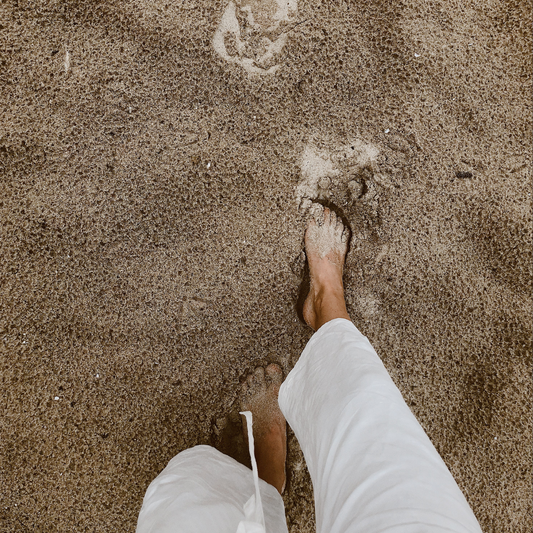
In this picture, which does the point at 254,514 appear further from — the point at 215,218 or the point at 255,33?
the point at 255,33

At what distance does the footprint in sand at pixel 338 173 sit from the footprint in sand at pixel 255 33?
0.83 ft

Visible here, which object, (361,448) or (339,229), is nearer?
(361,448)

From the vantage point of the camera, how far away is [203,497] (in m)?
A: 0.79

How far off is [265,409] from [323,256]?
1.43 ft

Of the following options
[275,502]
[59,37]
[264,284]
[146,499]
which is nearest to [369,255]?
[264,284]

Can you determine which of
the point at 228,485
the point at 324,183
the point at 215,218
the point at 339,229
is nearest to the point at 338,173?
the point at 324,183

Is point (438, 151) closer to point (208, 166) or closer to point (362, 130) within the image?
point (362, 130)

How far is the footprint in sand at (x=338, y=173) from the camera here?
1053mm

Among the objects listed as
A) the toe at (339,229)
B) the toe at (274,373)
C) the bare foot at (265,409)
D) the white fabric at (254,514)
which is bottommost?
the bare foot at (265,409)

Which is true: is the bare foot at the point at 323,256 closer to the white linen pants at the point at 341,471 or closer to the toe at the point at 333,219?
the toe at the point at 333,219

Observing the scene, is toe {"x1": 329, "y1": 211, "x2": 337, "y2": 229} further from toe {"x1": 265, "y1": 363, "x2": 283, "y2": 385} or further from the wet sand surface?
toe {"x1": 265, "y1": 363, "x2": 283, "y2": 385}

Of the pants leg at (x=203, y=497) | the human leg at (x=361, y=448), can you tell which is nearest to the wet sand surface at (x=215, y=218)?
the pants leg at (x=203, y=497)

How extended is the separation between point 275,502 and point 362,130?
0.94 metres

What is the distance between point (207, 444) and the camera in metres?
1.06
